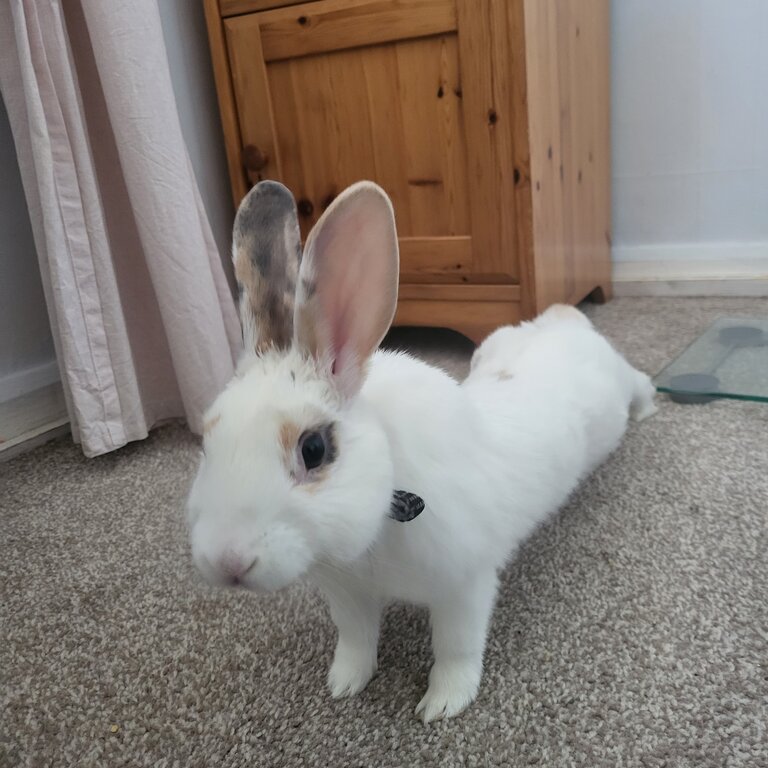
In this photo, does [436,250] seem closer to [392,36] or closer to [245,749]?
[392,36]

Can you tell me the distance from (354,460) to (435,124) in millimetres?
1090

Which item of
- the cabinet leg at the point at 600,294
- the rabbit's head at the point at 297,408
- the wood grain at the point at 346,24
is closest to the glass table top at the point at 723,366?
the cabinet leg at the point at 600,294

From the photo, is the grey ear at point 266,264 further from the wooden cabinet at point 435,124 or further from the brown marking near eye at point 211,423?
the wooden cabinet at point 435,124

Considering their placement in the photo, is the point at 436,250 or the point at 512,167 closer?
the point at 512,167

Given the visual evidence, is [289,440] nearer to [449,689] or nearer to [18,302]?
[449,689]

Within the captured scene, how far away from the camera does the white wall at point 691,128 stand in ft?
6.05

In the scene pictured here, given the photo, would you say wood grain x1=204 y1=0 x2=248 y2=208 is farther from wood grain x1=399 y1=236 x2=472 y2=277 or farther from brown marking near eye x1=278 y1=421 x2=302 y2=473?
brown marking near eye x1=278 y1=421 x2=302 y2=473

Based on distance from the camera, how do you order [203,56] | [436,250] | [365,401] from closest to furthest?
[365,401], [436,250], [203,56]

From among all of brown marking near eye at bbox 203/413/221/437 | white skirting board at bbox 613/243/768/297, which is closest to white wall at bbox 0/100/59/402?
brown marking near eye at bbox 203/413/221/437

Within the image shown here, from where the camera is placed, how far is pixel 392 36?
1.42m

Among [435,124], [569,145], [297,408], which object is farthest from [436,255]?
[297,408]

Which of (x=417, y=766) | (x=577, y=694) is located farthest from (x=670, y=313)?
(x=417, y=766)

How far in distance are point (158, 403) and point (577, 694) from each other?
0.96 metres

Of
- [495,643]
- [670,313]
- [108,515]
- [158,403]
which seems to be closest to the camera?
[495,643]
